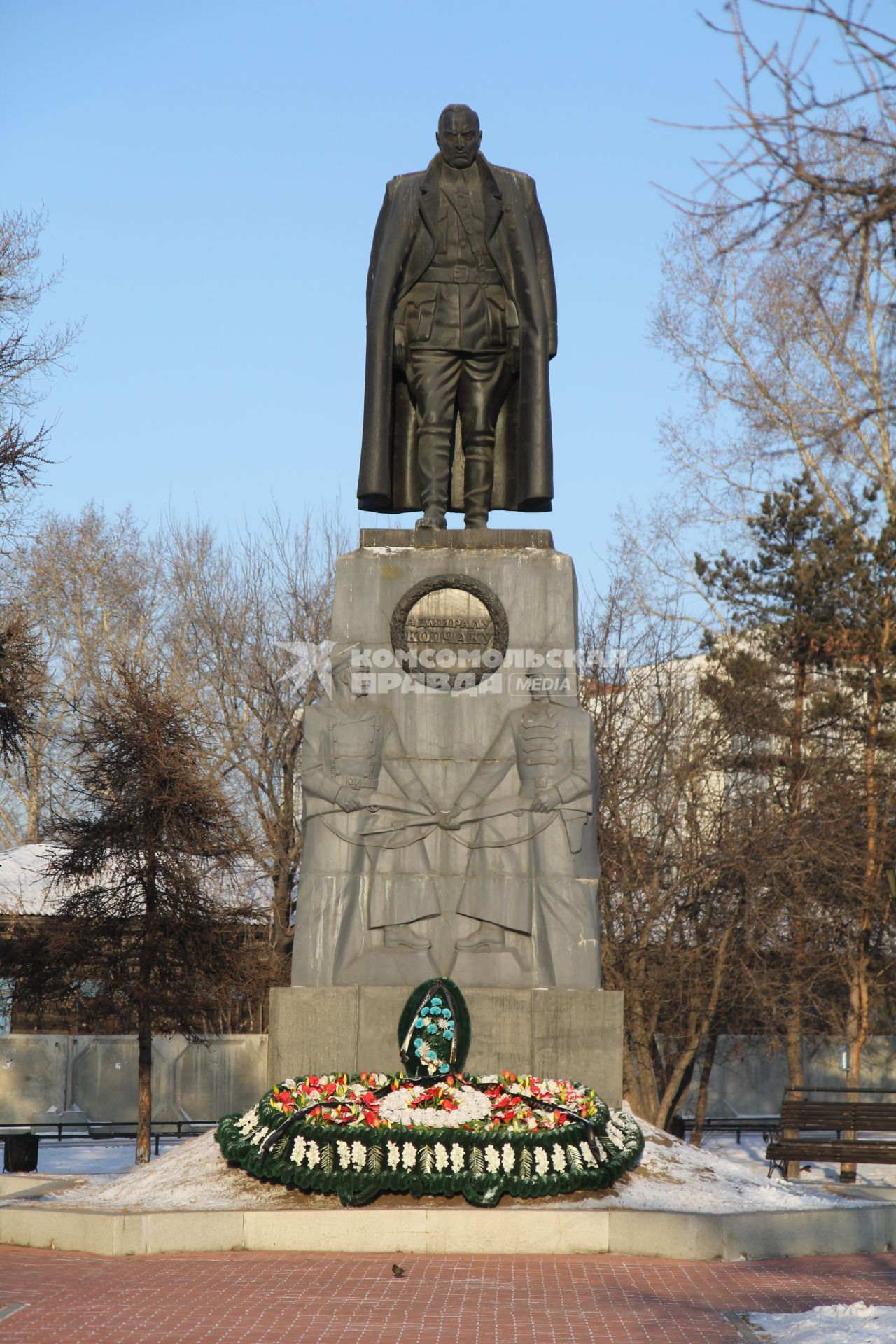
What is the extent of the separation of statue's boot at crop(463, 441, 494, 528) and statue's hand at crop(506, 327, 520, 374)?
2.08ft

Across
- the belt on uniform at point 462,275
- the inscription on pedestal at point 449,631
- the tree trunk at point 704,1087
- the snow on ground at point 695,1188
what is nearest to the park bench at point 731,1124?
the tree trunk at point 704,1087

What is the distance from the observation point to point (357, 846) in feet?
38.9

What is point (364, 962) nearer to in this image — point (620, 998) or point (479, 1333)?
point (620, 998)

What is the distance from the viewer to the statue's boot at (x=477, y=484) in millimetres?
13055

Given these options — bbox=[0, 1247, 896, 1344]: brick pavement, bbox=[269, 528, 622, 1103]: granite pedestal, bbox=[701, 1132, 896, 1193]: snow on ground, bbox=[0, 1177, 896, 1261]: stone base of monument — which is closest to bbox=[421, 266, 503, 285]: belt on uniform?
bbox=[269, 528, 622, 1103]: granite pedestal

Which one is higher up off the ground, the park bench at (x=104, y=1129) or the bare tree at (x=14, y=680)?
the bare tree at (x=14, y=680)

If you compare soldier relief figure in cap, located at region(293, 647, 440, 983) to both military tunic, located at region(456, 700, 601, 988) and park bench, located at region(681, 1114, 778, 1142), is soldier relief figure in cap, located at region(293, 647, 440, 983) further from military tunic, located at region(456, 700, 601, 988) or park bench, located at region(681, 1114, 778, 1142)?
park bench, located at region(681, 1114, 778, 1142)

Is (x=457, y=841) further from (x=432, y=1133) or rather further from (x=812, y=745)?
(x=812, y=745)

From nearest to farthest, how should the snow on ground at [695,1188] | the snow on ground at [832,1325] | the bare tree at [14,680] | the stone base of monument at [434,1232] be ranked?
the snow on ground at [832,1325], the stone base of monument at [434,1232], the snow on ground at [695,1188], the bare tree at [14,680]

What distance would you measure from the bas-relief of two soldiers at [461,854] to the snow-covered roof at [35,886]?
1271 cm

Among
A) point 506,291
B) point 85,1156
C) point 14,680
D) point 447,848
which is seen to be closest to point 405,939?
point 447,848

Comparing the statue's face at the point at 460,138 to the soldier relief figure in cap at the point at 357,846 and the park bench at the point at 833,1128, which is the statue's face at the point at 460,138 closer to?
the soldier relief figure in cap at the point at 357,846

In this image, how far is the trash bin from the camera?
14.8 meters

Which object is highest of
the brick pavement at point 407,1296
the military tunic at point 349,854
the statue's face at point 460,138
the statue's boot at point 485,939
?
the statue's face at point 460,138
